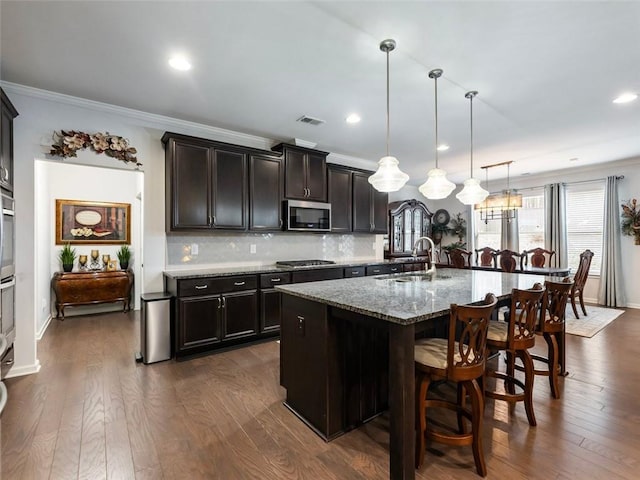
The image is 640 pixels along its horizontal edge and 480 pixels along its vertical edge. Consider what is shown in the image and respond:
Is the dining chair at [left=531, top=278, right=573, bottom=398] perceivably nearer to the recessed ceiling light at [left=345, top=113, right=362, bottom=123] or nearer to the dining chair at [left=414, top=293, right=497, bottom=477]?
the dining chair at [left=414, top=293, right=497, bottom=477]

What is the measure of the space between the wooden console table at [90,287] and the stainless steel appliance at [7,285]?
8.16 feet

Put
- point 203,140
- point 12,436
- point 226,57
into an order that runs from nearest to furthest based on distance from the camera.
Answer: point 12,436 → point 226,57 → point 203,140

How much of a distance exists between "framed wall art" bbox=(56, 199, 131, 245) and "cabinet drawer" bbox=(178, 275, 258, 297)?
3.42 metres

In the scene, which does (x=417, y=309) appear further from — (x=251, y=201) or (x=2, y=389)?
(x=251, y=201)

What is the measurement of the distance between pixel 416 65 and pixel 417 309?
2026 millimetres

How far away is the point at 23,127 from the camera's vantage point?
2932 mm

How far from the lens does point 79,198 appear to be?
5457 mm

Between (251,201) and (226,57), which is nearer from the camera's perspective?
(226,57)

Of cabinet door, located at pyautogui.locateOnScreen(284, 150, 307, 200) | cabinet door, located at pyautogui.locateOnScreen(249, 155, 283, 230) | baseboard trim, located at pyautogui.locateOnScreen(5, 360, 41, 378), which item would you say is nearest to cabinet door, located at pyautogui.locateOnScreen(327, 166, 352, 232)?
cabinet door, located at pyautogui.locateOnScreen(284, 150, 307, 200)

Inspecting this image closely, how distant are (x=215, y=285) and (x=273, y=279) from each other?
0.72 meters

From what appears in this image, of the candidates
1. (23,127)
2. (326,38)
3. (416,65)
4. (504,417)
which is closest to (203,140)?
(23,127)

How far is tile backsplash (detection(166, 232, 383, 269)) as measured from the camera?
3846 mm

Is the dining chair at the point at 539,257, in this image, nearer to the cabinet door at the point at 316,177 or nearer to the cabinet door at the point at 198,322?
the cabinet door at the point at 316,177

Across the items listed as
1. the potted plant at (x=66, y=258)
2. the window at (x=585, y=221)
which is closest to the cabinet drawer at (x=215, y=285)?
the potted plant at (x=66, y=258)
